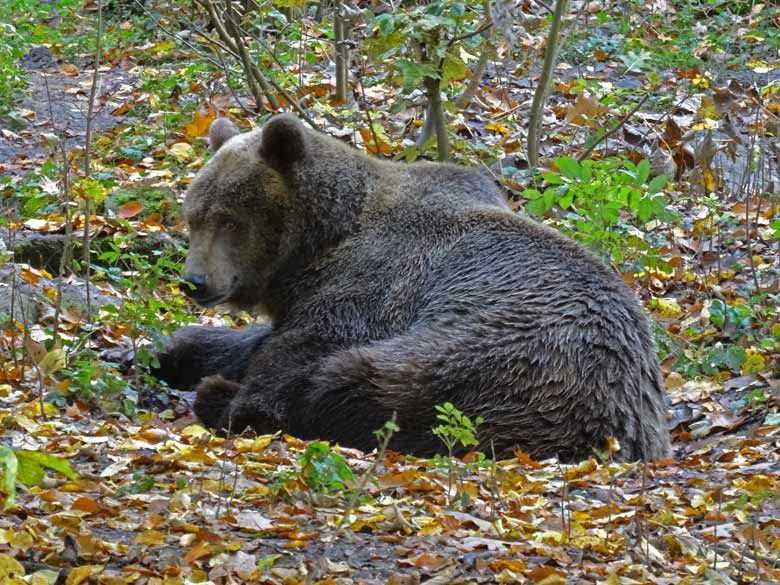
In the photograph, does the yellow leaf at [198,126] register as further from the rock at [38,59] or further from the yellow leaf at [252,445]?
the yellow leaf at [252,445]

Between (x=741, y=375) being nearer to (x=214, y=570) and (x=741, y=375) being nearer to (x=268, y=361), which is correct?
(x=268, y=361)

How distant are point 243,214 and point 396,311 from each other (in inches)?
45.6

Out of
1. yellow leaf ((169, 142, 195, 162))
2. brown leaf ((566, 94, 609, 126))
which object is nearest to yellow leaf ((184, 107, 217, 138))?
yellow leaf ((169, 142, 195, 162))

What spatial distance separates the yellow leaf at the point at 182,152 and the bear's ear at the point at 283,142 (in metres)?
4.18

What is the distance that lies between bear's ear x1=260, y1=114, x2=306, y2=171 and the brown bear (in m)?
0.01

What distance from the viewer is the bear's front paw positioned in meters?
6.79

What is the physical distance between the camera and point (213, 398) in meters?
6.82

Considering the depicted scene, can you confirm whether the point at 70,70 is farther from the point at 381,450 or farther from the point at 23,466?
the point at 23,466

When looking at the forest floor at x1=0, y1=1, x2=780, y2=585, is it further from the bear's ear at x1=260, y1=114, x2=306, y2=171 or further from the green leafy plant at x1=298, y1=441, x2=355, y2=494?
the bear's ear at x1=260, y1=114, x2=306, y2=171

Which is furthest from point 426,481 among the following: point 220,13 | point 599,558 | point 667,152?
point 220,13

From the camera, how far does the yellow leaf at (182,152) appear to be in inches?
435

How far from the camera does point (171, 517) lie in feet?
12.9

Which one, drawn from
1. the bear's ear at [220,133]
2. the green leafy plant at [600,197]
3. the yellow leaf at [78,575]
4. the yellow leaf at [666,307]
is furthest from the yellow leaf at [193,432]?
the yellow leaf at [666,307]

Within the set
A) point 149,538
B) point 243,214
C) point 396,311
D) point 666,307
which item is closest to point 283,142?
point 243,214
